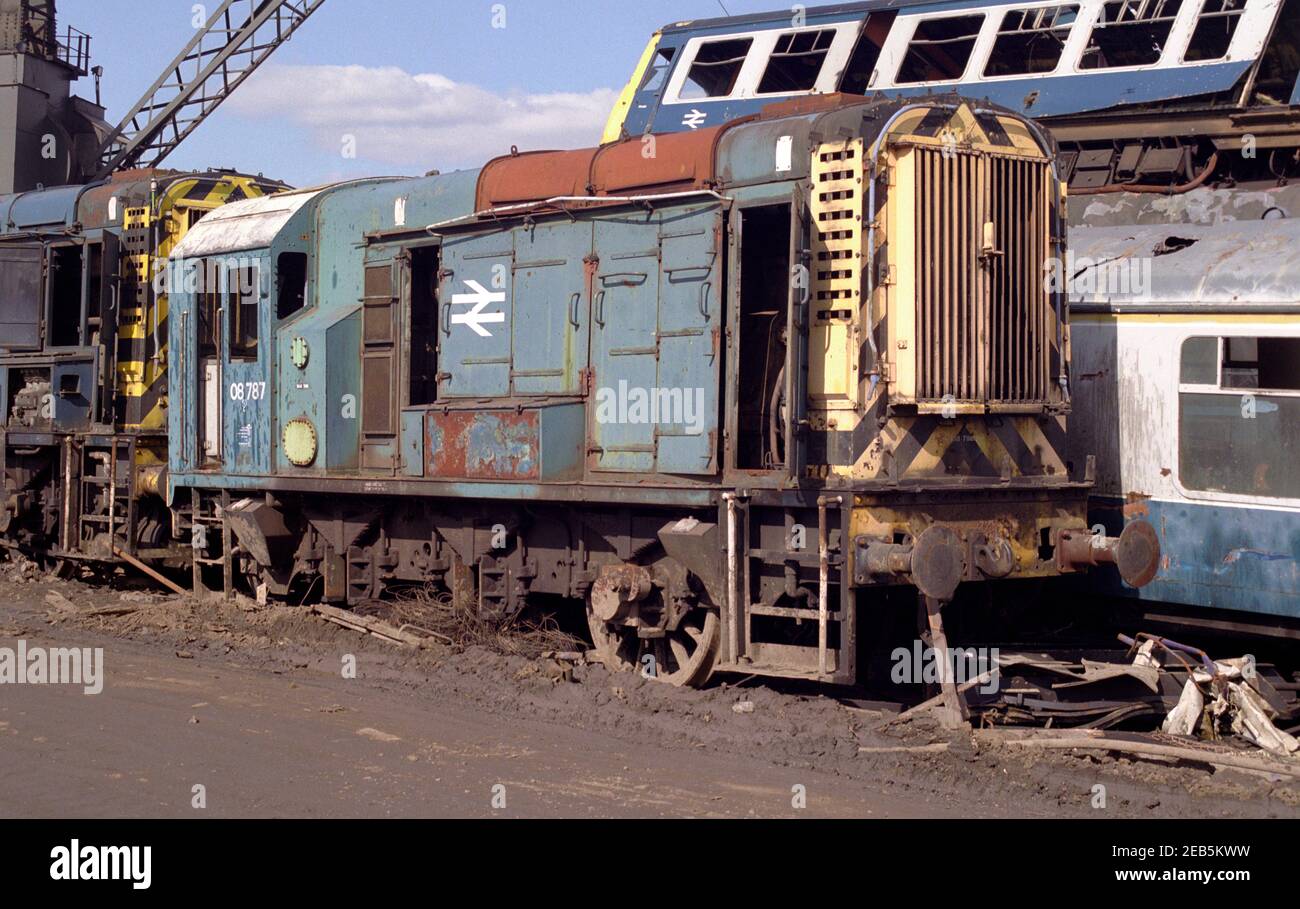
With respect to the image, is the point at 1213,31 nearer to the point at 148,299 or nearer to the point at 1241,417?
the point at 1241,417

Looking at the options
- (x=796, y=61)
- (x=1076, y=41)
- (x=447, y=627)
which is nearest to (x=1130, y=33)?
(x=1076, y=41)

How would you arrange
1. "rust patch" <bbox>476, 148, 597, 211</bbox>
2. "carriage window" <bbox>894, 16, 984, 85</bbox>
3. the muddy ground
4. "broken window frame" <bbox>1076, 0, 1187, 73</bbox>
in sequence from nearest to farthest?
the muddy ground → "rust patch" <bbox>476, 148, 597, 211</bbox> → "broken window frame" <bbox>1076, 0, 1187, 73</bbox> → "carriage window" <bbox>894, 16, 984, 85</bbox>

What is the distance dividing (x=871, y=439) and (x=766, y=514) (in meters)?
0.88

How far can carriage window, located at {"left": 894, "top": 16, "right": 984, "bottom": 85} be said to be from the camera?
1773cm

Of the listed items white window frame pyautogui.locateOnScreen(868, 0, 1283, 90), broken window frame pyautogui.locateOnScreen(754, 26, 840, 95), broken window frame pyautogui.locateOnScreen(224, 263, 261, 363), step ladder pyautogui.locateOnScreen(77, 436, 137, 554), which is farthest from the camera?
broken window frame pyautogui.locateOnScreen(754, 26, 840, 95)

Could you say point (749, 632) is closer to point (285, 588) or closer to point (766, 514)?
point (766, 514)

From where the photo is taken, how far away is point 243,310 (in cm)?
1409

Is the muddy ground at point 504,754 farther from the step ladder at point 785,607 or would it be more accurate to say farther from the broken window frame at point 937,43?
the broken window frame at point 937,43

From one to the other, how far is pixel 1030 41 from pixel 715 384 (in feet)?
31.8

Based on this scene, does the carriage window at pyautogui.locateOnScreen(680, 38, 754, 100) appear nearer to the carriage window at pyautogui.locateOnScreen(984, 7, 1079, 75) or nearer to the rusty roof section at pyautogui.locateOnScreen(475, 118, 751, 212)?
the carriage window at pyautogui.locateOnScreen(984, 7, 1079, 75)

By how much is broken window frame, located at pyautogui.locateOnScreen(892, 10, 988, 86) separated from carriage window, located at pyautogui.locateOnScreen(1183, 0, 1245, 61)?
8.31 ft

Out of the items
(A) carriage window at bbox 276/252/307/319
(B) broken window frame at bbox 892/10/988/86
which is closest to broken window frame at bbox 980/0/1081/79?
(B) broken window frame at bbox 892/10/988/86

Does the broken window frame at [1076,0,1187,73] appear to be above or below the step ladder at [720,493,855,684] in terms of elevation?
above
